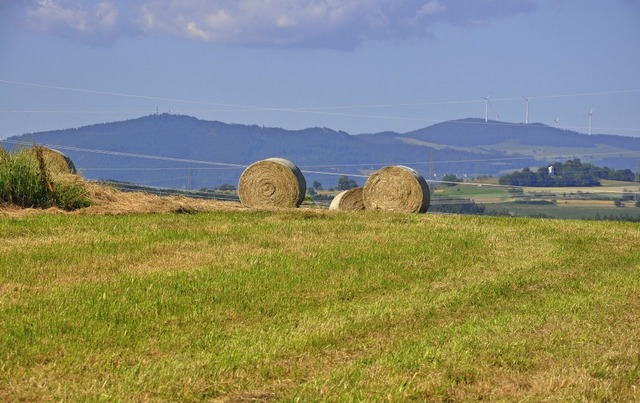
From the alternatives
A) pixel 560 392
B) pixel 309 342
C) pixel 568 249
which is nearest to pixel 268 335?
pixel 309 342

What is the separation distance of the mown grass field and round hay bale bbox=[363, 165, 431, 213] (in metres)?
10.9

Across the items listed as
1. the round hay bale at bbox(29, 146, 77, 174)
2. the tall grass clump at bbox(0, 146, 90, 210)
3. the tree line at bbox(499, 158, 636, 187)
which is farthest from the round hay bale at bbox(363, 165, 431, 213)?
the tree line at bbox(499, 158, 636, 187)

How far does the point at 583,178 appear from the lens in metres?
161

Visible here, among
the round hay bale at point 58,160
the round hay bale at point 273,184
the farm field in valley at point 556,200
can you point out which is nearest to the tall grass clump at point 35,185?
the round hay bale at point 58,160

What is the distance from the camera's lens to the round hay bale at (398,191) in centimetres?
3216

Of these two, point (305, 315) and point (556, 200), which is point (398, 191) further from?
point (556, 200)

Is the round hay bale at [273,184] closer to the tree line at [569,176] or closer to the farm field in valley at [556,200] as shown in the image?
the farm field in valley at [556,200]

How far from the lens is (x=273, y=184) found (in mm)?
32938

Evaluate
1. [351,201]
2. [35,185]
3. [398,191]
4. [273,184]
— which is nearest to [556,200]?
[351,201]

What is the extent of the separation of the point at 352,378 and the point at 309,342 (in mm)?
1347

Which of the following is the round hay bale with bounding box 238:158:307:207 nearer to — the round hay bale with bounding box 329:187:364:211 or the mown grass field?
the round hay bale with bounding box 329:187:364:211

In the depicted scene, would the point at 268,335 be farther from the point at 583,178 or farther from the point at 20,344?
the point at 583,178

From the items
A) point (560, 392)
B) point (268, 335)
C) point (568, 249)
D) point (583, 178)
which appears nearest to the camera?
point (560, 392)

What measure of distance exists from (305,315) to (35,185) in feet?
40.4
